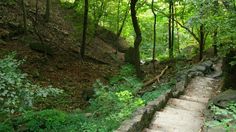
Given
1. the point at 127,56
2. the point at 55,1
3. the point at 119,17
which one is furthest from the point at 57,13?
the point at 127,56

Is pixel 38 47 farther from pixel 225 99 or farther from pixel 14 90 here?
pixel 14 90

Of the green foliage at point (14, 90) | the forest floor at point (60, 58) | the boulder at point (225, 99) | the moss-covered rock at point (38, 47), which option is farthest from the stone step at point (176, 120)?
the moss-covered rock at point (38, 47)

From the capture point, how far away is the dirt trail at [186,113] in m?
8.52

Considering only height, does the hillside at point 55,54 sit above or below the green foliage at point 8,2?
below

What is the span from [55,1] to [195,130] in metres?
23.3

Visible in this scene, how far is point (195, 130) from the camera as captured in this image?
8336 millimetres

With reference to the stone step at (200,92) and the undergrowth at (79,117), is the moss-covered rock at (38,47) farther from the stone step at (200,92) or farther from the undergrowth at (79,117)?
the undergrowth at (79,117)

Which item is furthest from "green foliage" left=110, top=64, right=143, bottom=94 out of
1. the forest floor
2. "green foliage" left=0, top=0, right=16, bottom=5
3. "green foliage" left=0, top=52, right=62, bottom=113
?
"green foliage" left=0, top=0, right=16, bottom=5

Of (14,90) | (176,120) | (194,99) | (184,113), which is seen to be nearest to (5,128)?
(14,90)

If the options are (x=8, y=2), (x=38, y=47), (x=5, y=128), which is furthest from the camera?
(x=8, y=2)

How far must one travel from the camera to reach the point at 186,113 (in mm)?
10172

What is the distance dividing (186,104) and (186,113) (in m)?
1.36

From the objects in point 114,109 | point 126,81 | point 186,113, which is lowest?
point 186,113

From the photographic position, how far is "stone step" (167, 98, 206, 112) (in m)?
11.0
